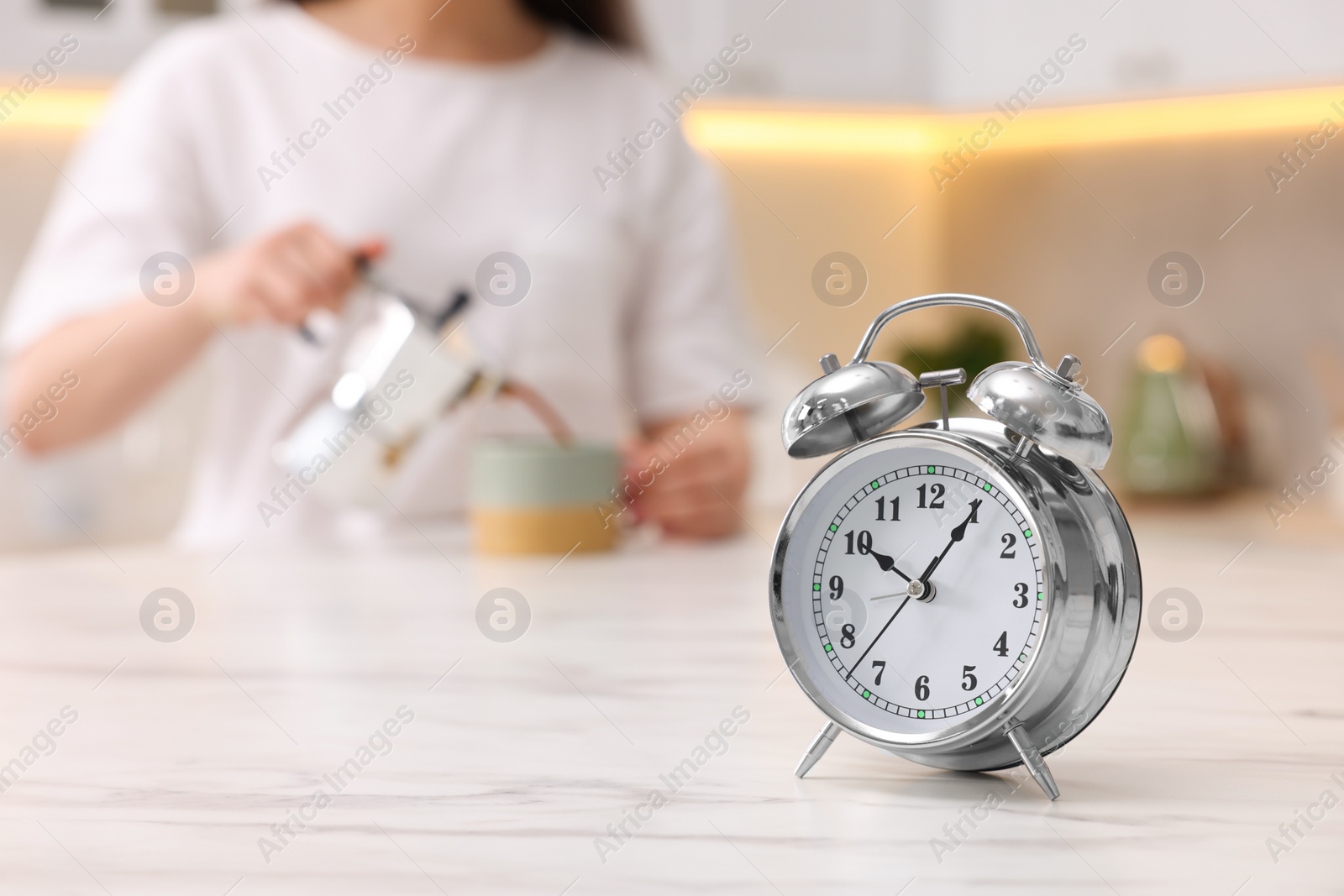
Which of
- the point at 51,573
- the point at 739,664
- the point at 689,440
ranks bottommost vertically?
the point at 51,573

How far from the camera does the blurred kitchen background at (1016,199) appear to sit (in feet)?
8.67

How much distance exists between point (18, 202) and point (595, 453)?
72.8 inches

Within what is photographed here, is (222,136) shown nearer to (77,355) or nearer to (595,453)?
(77,355)

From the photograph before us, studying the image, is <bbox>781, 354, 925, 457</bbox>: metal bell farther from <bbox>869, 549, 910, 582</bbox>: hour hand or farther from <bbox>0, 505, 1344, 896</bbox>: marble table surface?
<bbox>0, 505, 1344, 896</bbox>: marble table surface

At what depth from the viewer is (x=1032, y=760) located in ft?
1.80

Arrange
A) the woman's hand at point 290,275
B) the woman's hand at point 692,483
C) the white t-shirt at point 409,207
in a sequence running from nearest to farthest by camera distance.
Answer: the woman's hand at point 290,275 → the woman's hand at point 692,483 → the white t-shirt at point 409,207

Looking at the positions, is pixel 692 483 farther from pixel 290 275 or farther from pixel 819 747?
pixel 819 747

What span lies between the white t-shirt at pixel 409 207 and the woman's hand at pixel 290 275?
26 centimetres

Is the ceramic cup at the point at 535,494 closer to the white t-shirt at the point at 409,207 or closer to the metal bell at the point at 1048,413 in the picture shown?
the white t-shirt at the point at 409,207

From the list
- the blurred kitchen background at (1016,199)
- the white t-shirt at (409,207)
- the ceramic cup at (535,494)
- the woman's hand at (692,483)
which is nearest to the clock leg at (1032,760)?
the ceramic cup at (535,494)

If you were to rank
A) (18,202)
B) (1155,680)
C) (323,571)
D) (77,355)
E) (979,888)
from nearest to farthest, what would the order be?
1. (979,888)
2. (1155,680)
3. (323,571)
4. (77,355)
5. (18,202)

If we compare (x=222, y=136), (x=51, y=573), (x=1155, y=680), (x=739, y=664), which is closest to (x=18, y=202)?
(x=222, y=136)

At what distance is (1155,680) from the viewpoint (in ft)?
2.61

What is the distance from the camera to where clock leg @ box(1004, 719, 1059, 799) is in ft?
1.80
